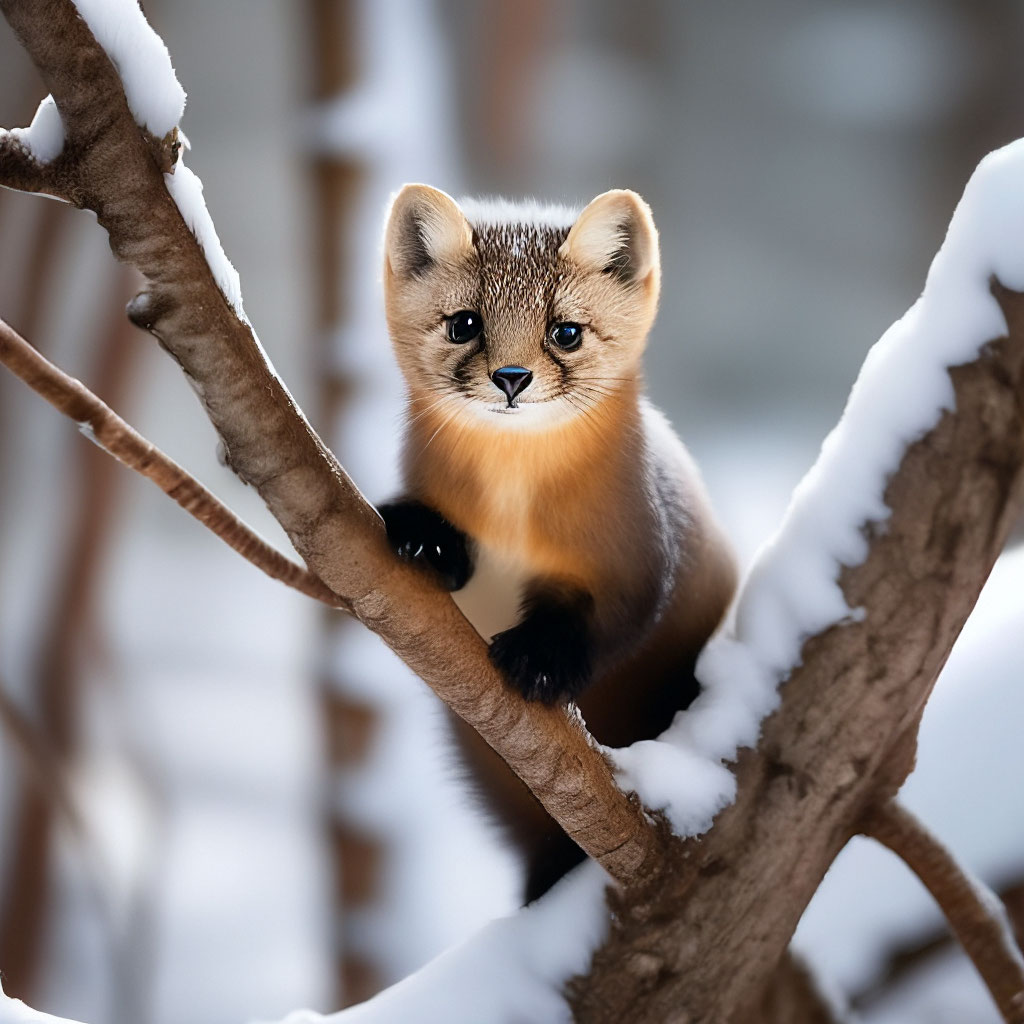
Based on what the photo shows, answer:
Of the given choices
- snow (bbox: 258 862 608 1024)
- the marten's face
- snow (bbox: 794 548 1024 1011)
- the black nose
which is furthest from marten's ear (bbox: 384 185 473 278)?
snow (bbox: 794 548 1024 1011)

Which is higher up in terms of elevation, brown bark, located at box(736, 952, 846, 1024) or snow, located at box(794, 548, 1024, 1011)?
snow, located at box(794, 548, 1024, 1011)

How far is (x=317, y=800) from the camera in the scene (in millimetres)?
2168

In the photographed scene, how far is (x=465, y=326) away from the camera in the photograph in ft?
2.71

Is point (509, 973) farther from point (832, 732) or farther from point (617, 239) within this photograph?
point (617, 239)

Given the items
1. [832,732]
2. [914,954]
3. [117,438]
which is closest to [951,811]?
[914,954]

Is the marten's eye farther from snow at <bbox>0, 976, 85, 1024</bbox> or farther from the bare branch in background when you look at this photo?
the bare branch in background

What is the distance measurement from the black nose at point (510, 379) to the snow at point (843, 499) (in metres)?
0.29

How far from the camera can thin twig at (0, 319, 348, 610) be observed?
69 cm

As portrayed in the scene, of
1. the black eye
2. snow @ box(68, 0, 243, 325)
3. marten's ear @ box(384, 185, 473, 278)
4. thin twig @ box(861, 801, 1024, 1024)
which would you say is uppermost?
marten's ear @ box(384, 185, 473, 278)

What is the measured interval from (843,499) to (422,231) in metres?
0.39

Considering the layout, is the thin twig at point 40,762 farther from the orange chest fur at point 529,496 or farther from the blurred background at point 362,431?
the orange chest fur at point 529,496

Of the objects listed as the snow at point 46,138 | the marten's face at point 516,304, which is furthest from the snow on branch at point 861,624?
the snow at point 46,138

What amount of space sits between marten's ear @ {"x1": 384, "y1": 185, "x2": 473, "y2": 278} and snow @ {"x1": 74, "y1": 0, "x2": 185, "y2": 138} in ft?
0.81

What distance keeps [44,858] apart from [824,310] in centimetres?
240
